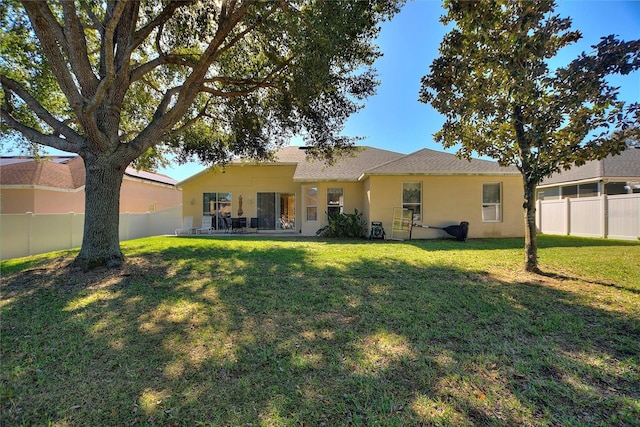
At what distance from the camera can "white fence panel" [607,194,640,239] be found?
11.5m

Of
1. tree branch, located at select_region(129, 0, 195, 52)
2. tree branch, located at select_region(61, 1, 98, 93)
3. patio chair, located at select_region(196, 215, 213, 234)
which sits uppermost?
tree branch, located at select_region(129, 0, 195, 52)

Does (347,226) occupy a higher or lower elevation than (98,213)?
lower

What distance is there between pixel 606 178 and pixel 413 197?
9814 millimetres

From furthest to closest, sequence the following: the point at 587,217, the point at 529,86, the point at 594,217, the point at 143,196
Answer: the point at 143,196 < the point at 587,217 < the point at 594,217 < the point at 529,86

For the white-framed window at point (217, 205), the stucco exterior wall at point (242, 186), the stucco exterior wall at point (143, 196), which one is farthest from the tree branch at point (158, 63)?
the stucco exterior wall at point (143, 196)

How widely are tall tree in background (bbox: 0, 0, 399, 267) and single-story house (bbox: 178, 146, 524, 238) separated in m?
3.42

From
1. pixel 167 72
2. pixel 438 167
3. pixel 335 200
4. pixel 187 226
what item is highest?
pixel 167 72

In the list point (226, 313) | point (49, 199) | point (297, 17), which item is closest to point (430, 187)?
point (297, 17)

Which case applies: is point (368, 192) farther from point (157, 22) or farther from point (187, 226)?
Answer: point (187, 226)

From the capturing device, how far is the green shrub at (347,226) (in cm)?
1368

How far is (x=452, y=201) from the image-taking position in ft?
42.2

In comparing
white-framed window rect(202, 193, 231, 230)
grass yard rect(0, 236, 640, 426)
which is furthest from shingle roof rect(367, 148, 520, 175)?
white-framed window rect(202, 193, 231, 230)

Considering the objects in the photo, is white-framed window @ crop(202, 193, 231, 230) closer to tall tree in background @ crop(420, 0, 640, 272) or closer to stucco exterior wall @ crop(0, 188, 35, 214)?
stucco exterior wall @ crop(0, 188, 35, 214)

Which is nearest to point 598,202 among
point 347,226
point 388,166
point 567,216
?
point 567,216
